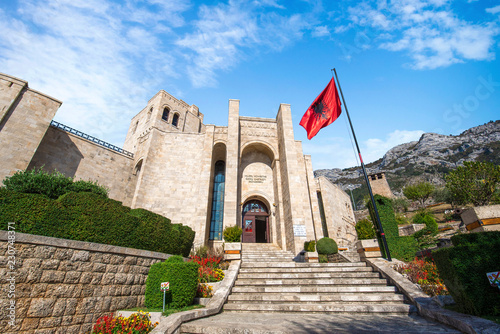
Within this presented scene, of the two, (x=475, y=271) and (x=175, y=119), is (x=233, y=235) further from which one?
(x=175, y=119)

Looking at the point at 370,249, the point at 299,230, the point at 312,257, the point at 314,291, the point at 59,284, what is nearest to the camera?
the point at 59,284

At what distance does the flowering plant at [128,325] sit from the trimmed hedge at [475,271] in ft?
18.8

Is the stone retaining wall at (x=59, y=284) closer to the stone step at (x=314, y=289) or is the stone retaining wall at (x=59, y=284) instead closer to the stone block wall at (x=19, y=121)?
the stone step at (x=314, y=289)

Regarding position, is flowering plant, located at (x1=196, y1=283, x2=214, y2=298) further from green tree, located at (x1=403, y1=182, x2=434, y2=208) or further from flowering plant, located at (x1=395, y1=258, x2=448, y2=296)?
green tree, located at (x1=403, y1=182, x2=434, y2=208)

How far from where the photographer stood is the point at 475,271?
11.4 feet

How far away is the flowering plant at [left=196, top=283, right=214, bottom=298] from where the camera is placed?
21.4 ft

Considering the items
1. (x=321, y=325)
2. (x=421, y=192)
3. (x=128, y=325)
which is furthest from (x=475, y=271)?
A: (x=421, y=192)

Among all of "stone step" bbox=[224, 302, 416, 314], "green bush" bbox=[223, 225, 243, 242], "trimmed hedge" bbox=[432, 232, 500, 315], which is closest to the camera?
"trimmed hedge" bbox=[432, 232, 500, 315]

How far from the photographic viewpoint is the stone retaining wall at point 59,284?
12.9 ft

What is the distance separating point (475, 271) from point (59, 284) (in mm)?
7869

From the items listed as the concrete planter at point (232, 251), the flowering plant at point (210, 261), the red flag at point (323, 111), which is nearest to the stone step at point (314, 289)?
the flowering plant at point (210, 261)

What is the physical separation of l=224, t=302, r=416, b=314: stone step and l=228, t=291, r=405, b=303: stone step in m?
0.20

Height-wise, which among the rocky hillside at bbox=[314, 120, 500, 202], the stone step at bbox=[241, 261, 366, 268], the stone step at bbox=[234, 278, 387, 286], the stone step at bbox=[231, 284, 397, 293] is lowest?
the stone step at bbox=[231, 284, 397, 293]

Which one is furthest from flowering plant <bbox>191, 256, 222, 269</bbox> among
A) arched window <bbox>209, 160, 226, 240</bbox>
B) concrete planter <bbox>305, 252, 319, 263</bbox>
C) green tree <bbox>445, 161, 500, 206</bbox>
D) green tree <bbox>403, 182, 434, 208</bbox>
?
green tree <bbox>403, 182, 434, 208</bbox>
